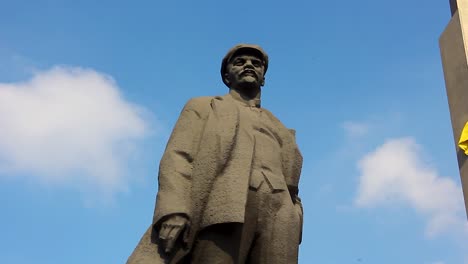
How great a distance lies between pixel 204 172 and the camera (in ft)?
17.6

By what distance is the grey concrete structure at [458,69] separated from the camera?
A: 2523 cm

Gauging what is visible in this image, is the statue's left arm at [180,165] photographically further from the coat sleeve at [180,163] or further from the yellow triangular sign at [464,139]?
the yellow triangular sign at [464,139]

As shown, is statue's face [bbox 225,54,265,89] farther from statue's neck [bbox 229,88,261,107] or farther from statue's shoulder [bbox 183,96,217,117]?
statue's shoulder [bbox 183,96,217,117]

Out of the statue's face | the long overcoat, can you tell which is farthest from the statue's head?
the long overcoat

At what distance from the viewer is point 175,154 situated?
217 inches

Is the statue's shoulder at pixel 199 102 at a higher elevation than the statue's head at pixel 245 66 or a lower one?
lower

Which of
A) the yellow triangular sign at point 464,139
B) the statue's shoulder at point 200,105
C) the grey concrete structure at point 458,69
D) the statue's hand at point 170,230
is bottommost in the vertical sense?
the statue's hand at point 170,230

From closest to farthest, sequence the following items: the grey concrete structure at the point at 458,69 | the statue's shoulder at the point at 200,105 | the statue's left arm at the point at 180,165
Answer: the statue's left arm at the point at 180,165
the statue's shoulder at the point at 200,105
the grey concrete structure at the point at 458,69

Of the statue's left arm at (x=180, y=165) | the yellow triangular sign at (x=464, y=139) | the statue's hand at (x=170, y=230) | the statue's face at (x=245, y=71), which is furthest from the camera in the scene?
the yellow triangular sign at (x=464, y=139)

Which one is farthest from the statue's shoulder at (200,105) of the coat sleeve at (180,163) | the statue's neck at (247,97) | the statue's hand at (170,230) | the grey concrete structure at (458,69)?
the grey concrete structure at (458,69)

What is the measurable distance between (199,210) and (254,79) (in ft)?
5.22

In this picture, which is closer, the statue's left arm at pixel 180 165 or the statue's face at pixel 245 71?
the statue's left arm at pixel 180 165

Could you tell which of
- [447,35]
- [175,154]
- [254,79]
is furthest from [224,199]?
[447,35]

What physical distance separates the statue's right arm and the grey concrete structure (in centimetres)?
2085
